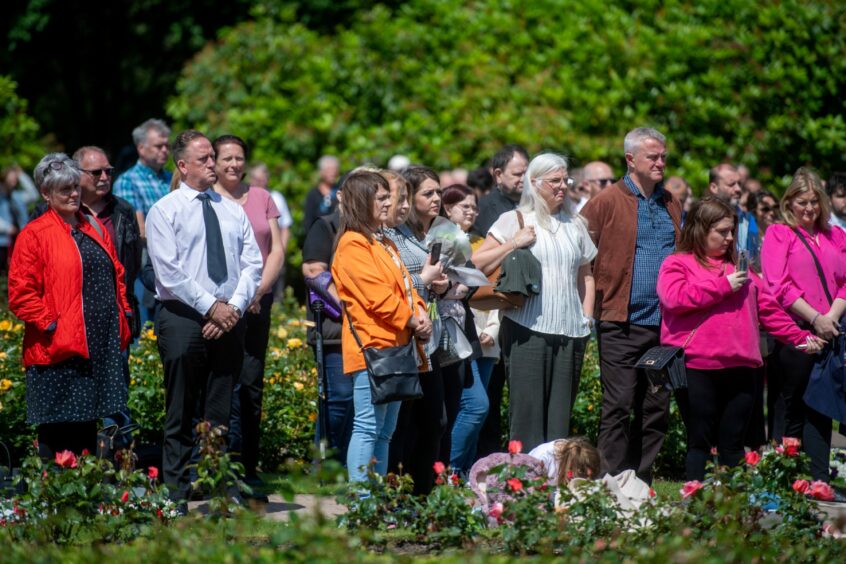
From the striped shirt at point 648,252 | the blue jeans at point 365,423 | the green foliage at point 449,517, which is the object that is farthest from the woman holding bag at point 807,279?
the green foliage at point 449,517

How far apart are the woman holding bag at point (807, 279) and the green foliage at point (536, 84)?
6382mm

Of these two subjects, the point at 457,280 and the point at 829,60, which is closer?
the point at 457,280

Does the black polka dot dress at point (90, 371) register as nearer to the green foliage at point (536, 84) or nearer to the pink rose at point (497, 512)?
the pink rose at point (497, 512)

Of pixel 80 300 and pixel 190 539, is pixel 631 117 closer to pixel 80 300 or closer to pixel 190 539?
pixel 80 300

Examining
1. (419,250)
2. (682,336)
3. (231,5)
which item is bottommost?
(682,336)

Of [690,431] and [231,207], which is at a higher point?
[231,207]

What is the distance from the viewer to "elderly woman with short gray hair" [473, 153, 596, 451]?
24.9ft

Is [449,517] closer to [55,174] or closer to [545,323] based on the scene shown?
[545,323]

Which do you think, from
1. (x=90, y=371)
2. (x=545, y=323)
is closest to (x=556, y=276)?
(x=545, y=323)

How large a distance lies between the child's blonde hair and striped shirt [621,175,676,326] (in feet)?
4.11

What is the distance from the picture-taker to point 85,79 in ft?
72.1

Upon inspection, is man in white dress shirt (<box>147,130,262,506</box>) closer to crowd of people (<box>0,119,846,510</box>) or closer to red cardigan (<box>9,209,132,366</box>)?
crowd of people (<box>0,119,846,510</box>)

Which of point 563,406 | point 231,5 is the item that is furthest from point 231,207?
point 231,5

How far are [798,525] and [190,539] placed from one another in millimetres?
2910
